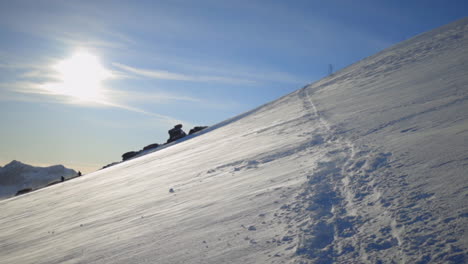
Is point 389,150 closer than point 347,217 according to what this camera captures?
No

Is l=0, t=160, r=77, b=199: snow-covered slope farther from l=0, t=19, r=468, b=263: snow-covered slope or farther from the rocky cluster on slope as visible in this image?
l=0, t=19, r=468, b=263: snow-covered slope

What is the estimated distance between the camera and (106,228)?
365cm

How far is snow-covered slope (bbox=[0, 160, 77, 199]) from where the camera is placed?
184 ft

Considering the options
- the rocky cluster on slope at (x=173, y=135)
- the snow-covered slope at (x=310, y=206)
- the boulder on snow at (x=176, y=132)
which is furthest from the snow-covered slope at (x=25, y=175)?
the snow-covered slope at (x=310, y=206)

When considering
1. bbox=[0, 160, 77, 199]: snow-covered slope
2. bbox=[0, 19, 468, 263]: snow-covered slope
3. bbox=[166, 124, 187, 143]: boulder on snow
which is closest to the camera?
bbox=[0, 19, 468, 263]: snow-covered slope

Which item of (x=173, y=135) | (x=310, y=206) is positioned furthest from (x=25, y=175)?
(x=310, y=206)

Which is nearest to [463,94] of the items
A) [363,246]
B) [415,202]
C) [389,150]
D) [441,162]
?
[389,150]

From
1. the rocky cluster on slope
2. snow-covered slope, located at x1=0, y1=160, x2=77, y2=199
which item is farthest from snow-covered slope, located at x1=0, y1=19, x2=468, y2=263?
snow-covered slope, located at x1=0, y1=160, x2=77, y2=199

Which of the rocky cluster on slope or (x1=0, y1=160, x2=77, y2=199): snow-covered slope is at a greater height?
(x1=0, y1=160, x2=77, y2=199): snow-covered slope

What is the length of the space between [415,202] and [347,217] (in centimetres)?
Answer: 54

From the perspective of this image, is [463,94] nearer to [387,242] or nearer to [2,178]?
[387,242]

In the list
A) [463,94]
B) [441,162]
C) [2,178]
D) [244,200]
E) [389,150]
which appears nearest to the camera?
[441,162]

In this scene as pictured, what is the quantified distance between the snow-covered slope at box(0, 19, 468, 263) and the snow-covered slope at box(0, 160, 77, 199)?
196ft

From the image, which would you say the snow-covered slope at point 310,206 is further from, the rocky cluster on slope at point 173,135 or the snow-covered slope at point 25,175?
the snow-covered slope at point 25,175
